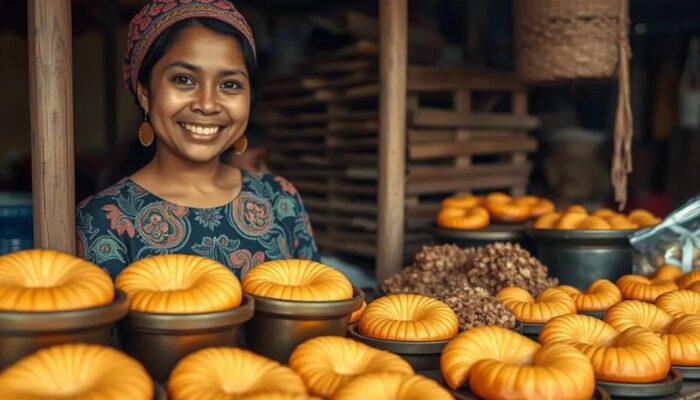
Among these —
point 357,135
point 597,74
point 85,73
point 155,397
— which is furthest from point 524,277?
point 85,73

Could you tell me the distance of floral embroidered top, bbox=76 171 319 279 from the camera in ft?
8.09

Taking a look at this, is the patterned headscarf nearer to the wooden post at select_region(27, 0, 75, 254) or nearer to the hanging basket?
the wooden post at select_region(27, 0, 75, 254)

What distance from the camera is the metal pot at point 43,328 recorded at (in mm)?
1332

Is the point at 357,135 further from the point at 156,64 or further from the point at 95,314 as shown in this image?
the point at 95,314

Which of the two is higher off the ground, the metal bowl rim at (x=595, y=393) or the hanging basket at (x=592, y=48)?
the hanging basket at (x=592, y=48)

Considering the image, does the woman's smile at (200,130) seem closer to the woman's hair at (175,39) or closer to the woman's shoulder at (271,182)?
the woman's hair at (175,39)

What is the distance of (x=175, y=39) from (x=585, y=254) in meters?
2.08

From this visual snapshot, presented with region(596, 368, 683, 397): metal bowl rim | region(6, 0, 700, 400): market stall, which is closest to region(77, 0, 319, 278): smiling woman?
region(6, 0, 700, 400): market stall

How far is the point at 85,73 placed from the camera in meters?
7.02

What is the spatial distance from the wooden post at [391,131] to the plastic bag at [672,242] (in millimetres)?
1151

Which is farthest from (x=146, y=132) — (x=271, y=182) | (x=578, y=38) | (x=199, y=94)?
(x=578, y=38)

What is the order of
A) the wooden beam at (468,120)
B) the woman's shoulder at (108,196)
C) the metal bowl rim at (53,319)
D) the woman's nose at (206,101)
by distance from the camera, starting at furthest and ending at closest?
the wooden beam at (468,120) < the woman's shoulder at (108,196) < the woman's nose at (206,101) < the metal bowl rim at (53,319)

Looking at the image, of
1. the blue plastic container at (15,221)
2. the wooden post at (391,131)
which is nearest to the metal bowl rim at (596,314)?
the wooden post at (391,131)

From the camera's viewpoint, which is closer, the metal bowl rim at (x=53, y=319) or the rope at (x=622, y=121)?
the metal bowl rim at (x=53, y=319)
